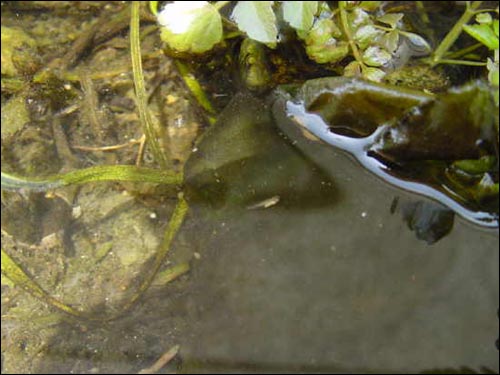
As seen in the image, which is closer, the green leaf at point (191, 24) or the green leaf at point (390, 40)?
the green leaf at point (191, 24)

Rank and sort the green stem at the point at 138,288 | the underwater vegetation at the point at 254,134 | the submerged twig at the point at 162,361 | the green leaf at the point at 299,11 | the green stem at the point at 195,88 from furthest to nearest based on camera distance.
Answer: the green stem at the point at 195,88 → the green stem at the point at 138,288 → the submerged twig at the point at 162,361 → the underwater vegetation at the point at 254,134 → the green leaf at the point at 299,11

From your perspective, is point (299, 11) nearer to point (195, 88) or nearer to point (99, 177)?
point (195, 88)

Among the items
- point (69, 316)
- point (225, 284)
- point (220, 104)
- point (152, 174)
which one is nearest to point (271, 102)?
point (220, 104)

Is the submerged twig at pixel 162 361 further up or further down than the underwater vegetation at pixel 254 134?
further down

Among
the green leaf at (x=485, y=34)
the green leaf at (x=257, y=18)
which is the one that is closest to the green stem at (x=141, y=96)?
the green leaf at (x=257, y=18)

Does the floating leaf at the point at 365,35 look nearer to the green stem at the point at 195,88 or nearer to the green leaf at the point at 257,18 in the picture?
the green leaf at the point at 257,18

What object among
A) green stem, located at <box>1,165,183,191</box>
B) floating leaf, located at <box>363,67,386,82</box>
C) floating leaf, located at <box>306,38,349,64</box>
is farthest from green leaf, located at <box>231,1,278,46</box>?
green stem, located at <box>1,165,183,191</box>

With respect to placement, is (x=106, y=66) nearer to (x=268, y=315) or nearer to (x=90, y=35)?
(x=90, y=35)
